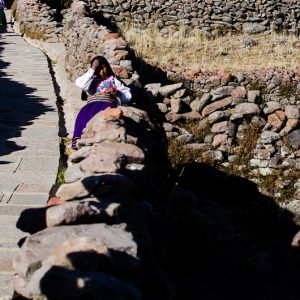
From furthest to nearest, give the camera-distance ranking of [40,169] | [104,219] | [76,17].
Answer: [76,17], [40,169], [104,219]

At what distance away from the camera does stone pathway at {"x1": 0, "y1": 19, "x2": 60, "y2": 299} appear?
5.38 metres

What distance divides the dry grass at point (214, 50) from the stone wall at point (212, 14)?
0.36 m

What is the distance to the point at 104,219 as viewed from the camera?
3.93 m

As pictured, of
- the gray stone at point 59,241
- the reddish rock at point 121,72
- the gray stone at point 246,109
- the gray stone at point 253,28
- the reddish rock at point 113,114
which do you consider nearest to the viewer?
the gray stone at point 59,241

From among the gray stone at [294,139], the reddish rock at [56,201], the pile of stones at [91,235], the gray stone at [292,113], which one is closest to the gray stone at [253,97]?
the gray stone at [292,113]

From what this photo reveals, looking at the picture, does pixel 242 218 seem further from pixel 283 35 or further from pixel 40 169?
pixel 283 35

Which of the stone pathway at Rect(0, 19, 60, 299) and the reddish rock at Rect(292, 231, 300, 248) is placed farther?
the reddish rock at Rect(292, 231, 300, 248)

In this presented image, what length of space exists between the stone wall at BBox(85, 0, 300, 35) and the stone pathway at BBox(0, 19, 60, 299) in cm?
425

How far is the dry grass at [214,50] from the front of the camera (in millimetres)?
13180

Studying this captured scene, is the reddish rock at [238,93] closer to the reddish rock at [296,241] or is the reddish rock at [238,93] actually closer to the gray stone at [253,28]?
the reddish rock at [296,241]

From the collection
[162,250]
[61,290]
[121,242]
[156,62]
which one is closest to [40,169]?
[162,250]

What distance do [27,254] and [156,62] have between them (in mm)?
9579

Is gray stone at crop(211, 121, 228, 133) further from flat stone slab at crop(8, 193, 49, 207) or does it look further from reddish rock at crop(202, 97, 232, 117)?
flat stone slab at crop(8, 193, 49, 207)

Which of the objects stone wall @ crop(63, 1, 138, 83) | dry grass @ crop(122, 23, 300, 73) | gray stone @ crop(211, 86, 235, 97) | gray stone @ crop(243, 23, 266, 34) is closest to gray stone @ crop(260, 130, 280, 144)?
gray stone @ crop(211, 86, 235, 97)
